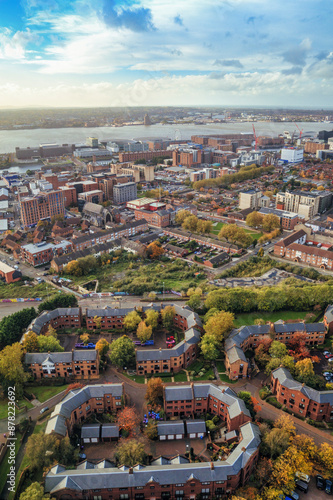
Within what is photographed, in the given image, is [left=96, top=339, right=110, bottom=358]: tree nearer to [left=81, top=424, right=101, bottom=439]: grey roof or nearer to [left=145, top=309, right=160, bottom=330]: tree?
[left=145, top=309, right=160, bottom=330]: tree

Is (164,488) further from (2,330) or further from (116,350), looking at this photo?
(2,330)

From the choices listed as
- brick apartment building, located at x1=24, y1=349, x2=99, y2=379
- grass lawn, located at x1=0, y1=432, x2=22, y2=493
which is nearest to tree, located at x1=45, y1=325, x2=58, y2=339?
brick apartment building, located at x1=24, y1=349, x2=99, y2=379

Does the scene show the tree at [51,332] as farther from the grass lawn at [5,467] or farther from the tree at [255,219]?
the tree at [255,219]

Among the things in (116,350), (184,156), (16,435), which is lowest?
(16,435)

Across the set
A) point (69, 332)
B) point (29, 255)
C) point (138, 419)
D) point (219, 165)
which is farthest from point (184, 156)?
point (138, 419)

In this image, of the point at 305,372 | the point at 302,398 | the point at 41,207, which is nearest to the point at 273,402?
the point at 302,398

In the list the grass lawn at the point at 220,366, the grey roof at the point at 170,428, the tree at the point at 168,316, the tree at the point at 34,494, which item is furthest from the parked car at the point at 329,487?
the tree at the point at 168,316

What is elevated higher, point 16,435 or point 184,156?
point 184,156
